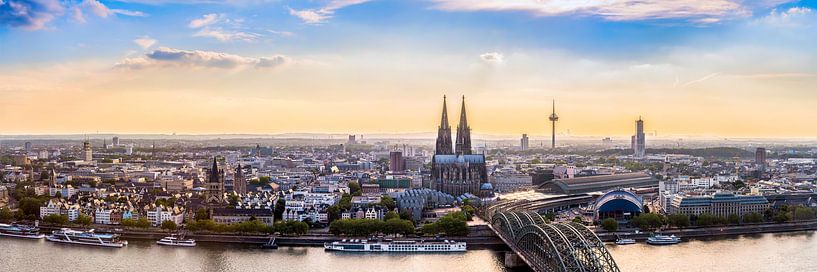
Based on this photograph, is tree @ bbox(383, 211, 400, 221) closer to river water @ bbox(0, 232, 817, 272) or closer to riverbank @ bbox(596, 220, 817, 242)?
river water @ bbox(0, 232, 817, 272)

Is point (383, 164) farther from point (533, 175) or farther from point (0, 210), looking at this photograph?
point (0, 210)

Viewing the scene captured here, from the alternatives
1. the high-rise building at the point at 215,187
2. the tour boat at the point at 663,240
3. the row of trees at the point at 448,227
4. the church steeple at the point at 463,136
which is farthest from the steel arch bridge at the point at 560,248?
the church steeple at the point at 463,136

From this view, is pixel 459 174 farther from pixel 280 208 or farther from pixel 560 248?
pixel 560 248

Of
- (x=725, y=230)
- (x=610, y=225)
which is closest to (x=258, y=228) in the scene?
(x=610, y=225)

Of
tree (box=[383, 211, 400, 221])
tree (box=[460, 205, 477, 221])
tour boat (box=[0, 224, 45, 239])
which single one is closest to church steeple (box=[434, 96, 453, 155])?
tree (box=[460, 205, 477, 221])

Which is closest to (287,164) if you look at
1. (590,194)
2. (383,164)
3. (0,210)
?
(383,164)
